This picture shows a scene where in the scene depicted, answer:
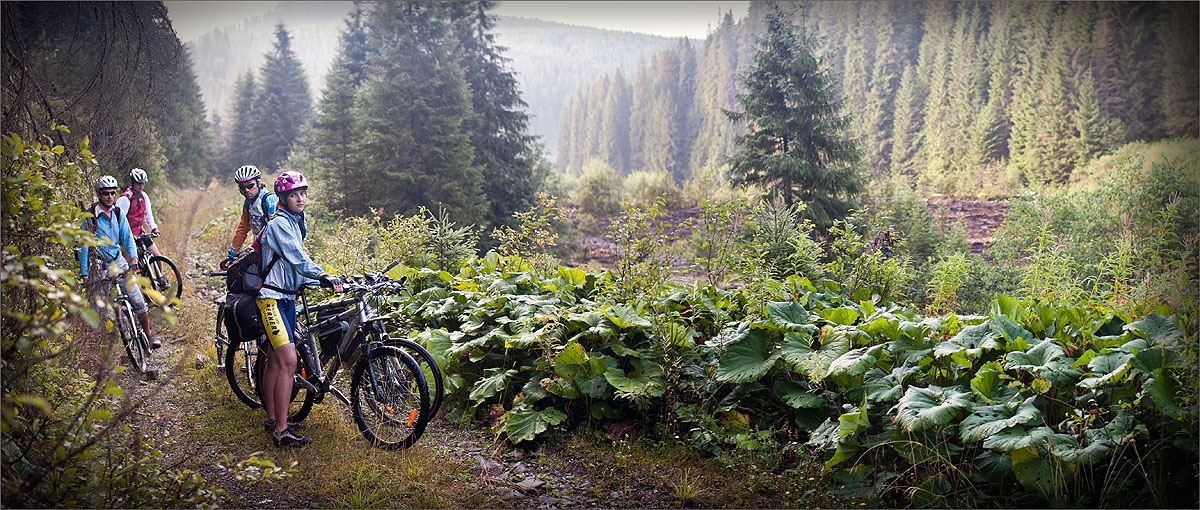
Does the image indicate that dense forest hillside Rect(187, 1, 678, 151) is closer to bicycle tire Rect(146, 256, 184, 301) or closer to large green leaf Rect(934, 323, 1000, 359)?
bicycle tire Rect(146, 256, 184, 301)

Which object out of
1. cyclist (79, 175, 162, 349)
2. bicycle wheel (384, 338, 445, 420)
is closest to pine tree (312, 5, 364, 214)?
cyclist (79, 175, 162, 349)

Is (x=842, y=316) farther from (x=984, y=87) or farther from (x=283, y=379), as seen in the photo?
(x=984, y=87)

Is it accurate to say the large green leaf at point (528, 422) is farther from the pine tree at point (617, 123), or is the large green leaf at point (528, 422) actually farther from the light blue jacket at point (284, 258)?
the pine tree at point (617, 123)

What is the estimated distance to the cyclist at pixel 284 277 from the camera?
379 cm

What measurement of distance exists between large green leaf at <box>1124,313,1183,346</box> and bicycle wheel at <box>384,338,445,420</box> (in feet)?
12.6

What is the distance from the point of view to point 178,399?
5172 mm

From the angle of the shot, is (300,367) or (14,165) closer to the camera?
(14,165)

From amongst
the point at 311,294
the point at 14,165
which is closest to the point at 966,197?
the point at 311,294

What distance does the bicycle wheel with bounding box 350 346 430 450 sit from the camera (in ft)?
13.1

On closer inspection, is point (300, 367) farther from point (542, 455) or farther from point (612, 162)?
point (612, 162)

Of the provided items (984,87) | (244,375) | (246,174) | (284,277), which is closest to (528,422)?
(284,277)

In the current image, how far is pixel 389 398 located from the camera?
162 inches

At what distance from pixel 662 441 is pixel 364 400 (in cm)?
204

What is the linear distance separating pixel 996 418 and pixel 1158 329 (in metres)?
0.97
